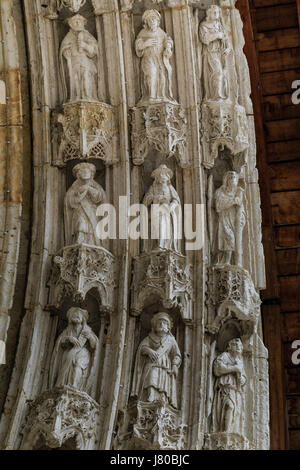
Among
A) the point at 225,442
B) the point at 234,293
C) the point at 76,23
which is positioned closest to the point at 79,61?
the point at 76,23

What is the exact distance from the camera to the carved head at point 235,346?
1355 cm

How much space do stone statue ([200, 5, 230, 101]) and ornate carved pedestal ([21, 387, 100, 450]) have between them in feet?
11.9

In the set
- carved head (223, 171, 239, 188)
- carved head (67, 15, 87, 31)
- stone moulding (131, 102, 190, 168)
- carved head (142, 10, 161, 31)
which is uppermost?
carved head (142, 10, 161, 31)

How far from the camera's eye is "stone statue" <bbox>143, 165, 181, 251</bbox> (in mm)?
13781

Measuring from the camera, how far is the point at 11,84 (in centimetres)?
1474

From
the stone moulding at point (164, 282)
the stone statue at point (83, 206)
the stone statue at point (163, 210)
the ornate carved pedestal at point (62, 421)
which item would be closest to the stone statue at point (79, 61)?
the stone statue at point (83, 206)

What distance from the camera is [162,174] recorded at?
14141mm

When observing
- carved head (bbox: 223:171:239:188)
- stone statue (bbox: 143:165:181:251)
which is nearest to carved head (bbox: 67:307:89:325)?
stone statue (bbox: 143:165:181:251)

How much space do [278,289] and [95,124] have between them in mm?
3088

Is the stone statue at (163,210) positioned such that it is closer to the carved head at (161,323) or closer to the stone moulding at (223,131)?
the stone moulding at (223,131)

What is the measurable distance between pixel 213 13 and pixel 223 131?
4.48 ft

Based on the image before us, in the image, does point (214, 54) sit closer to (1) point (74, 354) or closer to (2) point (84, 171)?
(2) point (84, 171)

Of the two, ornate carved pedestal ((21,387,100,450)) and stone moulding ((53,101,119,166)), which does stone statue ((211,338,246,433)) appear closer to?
ornate carved pedestal ((21,387,100,450))
